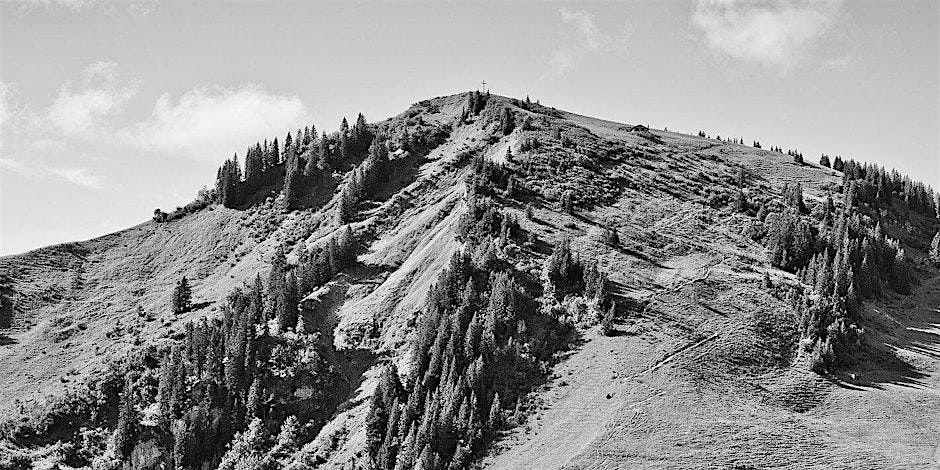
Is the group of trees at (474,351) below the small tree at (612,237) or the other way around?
below

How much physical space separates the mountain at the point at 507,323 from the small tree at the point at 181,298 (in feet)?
1.30

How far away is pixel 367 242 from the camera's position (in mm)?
121500

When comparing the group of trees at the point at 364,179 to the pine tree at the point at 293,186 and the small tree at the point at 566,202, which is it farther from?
the small tree at the point at 566,202

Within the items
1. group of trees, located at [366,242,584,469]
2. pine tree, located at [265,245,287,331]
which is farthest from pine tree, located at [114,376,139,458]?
group of trees, located at [366,242,584,469]

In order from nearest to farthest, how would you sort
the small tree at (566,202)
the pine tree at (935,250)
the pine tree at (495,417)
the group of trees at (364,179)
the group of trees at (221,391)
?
the pine tree at (495,417) → the group of trees at (221,391) → the small tree at (566,202) → the pine tree at (935,250) → the group of trees at (364,179)

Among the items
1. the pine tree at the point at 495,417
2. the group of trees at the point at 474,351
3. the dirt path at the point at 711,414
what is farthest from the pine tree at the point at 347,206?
the pine tree at the point at 495,417

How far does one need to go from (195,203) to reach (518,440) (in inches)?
4221

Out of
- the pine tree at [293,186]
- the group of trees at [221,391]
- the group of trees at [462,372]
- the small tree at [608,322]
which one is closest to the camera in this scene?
the group of trees at [462,372]

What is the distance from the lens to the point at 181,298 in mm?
120562

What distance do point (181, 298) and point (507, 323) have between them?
56.8 metres

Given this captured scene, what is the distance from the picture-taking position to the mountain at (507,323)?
76.7 metres

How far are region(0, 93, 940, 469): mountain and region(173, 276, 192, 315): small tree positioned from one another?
40 cm

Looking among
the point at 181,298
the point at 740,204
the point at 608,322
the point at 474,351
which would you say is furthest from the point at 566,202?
the point at 181,298

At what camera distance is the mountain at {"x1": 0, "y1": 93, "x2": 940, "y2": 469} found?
76688 millimetres
